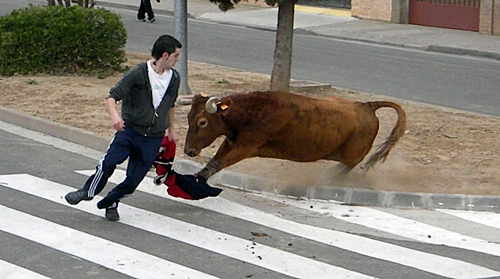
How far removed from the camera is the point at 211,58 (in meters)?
19.8

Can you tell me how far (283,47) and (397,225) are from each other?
5.88 metres

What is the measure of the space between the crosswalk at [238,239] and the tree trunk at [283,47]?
15.9 feet

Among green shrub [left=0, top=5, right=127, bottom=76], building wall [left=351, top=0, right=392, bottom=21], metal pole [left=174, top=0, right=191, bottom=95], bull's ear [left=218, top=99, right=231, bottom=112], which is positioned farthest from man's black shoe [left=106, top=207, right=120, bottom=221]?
building wall [left=351, top=0, right=392, bottom=21]

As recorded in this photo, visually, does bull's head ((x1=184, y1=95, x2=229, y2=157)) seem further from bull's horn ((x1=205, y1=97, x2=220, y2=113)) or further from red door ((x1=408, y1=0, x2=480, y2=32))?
red door ((x1=408, y1=0, x2=480, y2=32))

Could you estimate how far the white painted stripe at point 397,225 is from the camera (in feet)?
26.5

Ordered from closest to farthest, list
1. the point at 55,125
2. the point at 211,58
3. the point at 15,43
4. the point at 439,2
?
the point at 55,125 < the point at 15,43 < the point at 211,58 < the point at 439,2

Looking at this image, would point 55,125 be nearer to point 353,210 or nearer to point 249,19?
point 353,210

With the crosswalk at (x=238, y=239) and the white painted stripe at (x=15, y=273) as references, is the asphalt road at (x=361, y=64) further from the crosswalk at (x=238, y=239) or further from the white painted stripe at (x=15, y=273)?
the white painted stripe at (x=15, y=273)

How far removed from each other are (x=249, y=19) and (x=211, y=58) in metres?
9.76

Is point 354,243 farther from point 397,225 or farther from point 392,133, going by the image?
point 392,133

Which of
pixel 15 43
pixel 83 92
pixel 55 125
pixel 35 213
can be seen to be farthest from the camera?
pixel 15 43

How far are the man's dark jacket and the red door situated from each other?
19804mm

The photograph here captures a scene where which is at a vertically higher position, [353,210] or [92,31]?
[92,31]

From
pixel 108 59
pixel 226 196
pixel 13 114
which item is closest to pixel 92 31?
pixel 108 59
